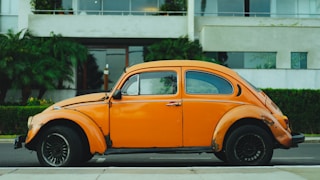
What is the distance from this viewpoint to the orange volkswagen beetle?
357 inches

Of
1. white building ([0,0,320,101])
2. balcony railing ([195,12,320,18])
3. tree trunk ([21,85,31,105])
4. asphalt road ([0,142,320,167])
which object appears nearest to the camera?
asphalt road ([0,142,320,167])

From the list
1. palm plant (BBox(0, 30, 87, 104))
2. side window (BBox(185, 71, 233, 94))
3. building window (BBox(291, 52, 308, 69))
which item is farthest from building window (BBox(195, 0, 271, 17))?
side window (BBox(185, 71, 233, 94))

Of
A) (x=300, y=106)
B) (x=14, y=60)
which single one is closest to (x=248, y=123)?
(x=300, y=106)

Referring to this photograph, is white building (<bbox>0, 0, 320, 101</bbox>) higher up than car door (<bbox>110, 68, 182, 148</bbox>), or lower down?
higher up

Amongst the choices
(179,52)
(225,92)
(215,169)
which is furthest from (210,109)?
(179,52)

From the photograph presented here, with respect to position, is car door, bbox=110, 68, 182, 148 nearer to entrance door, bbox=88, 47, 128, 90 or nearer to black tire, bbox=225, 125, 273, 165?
black tire, bbox=225, 125, 273, 165

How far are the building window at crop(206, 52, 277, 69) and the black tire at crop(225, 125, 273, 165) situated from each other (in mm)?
17764

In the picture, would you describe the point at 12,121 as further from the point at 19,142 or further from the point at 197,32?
the point at 19,142

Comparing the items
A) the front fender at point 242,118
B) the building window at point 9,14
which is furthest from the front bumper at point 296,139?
the building window at point 9,14

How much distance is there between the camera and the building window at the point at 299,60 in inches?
1053

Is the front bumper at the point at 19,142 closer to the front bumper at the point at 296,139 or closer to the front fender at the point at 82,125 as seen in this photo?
the front fender at the point at 82,125

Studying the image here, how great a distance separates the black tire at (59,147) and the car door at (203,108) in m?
1.85

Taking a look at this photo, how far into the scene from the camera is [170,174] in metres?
7.31

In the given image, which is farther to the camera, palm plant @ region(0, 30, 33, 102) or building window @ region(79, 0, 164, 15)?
building window @ region(79, 0, 164, 15)
